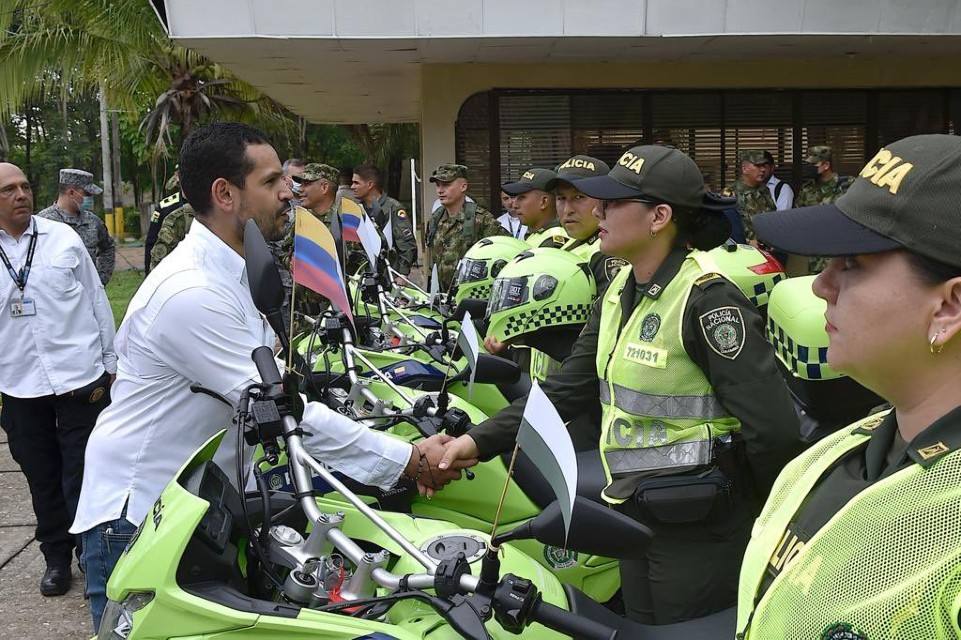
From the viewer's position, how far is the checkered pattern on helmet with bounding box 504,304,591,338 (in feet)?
13.3

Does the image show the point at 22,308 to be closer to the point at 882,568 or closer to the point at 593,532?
the point at 593,532

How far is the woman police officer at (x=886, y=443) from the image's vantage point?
1.16 metres

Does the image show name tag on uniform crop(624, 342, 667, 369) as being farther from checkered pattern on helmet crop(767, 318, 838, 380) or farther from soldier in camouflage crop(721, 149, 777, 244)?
soldier in camouflage crop(721, 149, 777, 244)

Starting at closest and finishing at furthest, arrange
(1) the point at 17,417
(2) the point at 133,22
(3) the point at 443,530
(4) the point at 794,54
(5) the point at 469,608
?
(5) the point at 469,608, (3) the point at 443,530, (1) the point at 17,417, (4) the point at 794,54, (2) the point at 133,22

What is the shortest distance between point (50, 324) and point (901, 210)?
450 centimetres

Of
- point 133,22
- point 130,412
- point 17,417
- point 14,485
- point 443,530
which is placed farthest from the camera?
point 133,22

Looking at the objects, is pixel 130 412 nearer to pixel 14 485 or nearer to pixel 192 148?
pixel 192 148

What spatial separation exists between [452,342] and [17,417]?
7.57 feet

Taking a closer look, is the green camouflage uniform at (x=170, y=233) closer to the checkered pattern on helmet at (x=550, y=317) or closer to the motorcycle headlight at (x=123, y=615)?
the checkered pattern on helmet at (x=550, y=317)

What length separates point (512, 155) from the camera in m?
11.1

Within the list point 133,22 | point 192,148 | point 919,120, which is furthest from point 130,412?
point 133,22

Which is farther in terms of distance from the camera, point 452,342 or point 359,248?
point 359,248

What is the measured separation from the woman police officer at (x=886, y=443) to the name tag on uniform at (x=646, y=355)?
1.09 meters

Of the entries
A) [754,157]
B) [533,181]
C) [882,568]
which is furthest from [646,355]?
[754,157]
